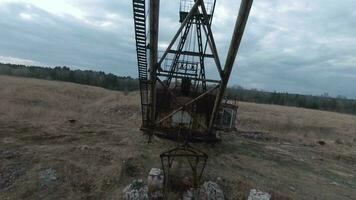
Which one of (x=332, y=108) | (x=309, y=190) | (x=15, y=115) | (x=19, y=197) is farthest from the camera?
(x=332, y=108)

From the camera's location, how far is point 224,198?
13953mm

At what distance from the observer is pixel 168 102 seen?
20.0 meters

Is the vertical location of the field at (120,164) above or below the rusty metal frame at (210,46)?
below

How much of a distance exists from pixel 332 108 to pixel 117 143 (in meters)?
109

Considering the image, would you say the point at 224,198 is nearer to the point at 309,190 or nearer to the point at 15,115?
the point at 309,190

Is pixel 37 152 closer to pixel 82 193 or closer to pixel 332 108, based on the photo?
pixel 82 193

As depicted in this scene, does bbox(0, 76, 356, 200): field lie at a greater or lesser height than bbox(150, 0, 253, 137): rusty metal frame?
lesser

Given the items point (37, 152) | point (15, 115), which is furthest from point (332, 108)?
point (37, 152)

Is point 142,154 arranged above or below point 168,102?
below

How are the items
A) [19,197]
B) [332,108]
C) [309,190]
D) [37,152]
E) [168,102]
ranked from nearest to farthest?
[19,197]
[309,190]
[37,152]
[168,102]
[332,108]

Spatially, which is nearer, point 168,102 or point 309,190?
point 309,190

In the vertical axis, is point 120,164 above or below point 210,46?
below

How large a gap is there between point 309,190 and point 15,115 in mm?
22715

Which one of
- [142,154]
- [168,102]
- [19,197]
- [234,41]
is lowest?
[19,197]
